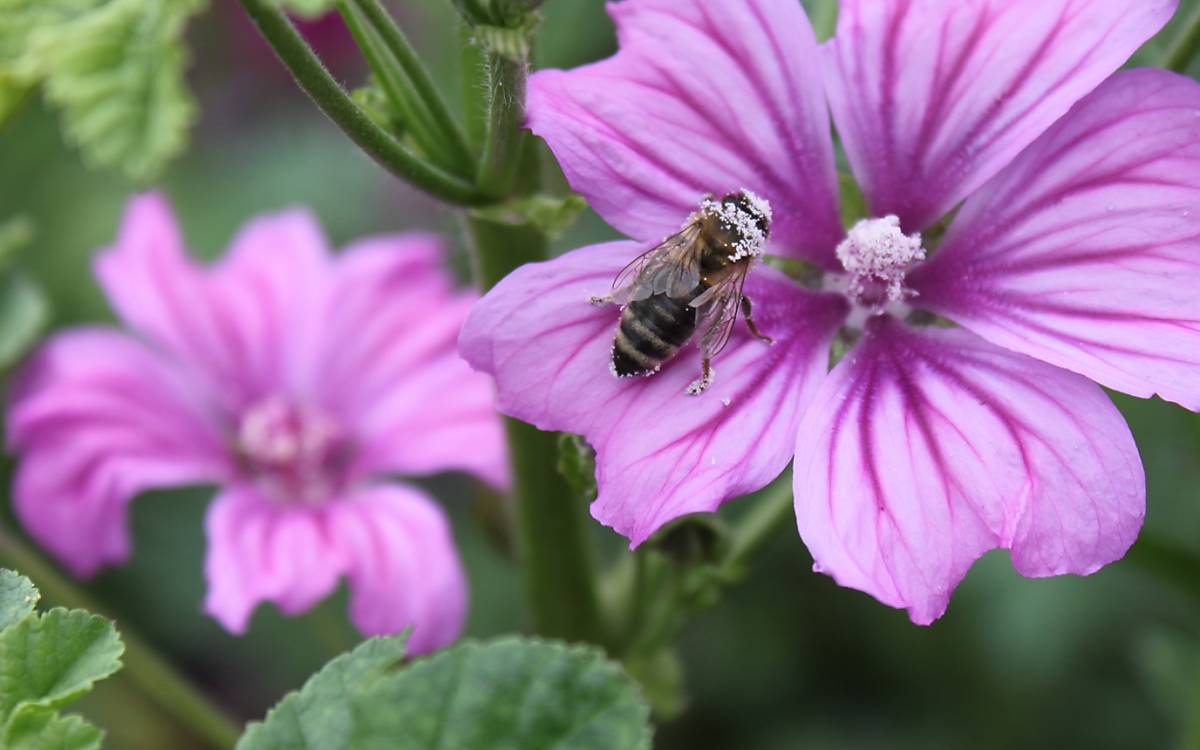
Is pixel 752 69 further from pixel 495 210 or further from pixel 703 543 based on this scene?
pixel 703 543

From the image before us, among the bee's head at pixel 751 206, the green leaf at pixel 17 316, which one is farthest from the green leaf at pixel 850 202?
the green leaf at pixel 17 316

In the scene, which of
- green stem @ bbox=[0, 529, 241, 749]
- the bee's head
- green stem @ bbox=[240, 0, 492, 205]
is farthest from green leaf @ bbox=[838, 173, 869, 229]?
green stem @ bbox=[0, 529, 241, 749]

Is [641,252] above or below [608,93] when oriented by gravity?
below

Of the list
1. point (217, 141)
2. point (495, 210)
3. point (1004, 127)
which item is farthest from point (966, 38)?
point (217, 141)

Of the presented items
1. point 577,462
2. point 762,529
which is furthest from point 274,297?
point 577,462

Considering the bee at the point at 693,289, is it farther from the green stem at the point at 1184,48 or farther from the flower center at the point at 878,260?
the green stem at the point at 1184,48

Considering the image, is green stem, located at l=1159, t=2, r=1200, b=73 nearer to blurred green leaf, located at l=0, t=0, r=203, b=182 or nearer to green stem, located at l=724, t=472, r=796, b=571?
green stem, located at l=724, t=472, r=796, b=571
